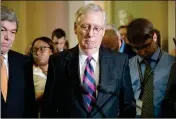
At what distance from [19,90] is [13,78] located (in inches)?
2.2

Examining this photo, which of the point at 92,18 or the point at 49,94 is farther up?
the point at 92,18

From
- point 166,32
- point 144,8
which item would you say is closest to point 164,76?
point 166,32

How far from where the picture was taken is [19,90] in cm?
127

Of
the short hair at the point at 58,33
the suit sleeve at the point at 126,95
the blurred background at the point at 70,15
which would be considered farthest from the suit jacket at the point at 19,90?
the short hair at the point at 58,33

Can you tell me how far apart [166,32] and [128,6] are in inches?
37.8

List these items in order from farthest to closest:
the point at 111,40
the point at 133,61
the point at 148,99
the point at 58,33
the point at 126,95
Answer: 1. the point at 58,33
2. the point at 111,40
3. the point at 133,61
4. the point at 148,99
5. the point at 126,95

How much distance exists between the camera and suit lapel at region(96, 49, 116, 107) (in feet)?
3.98

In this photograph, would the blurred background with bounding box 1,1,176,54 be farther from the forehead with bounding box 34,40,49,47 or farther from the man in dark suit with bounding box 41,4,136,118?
the man in dark suit with bounding box 41,4,136,118

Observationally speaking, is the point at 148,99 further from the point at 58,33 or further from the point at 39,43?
the point at 58,33

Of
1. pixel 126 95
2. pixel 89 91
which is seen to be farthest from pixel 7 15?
pixel 126 95

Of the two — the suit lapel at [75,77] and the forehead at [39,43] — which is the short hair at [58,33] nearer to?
the forehead at [39,43]

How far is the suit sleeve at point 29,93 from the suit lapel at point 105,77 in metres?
0.30

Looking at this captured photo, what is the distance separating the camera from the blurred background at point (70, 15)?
2.46 meters

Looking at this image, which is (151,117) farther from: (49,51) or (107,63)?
(49,51)
